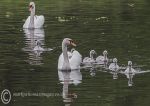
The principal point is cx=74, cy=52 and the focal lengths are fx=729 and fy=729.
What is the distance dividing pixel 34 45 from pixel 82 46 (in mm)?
2667

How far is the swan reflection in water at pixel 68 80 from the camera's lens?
23109 millimetres

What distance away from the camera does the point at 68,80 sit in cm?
2594

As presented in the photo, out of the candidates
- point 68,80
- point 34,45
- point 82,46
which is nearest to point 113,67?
point 68,80

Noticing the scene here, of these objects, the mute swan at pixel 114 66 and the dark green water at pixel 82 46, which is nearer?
the dark green water at pixel 82 46

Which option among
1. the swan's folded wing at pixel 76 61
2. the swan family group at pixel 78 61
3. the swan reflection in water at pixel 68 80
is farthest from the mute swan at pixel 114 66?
the swan's folded wing at pixel 76 61

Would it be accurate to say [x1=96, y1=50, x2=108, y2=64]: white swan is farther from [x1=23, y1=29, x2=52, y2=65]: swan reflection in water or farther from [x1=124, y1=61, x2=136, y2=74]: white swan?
[x1=23, y1=29, x2=52, y2=65]: swan reflection in water

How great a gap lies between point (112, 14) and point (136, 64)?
18.4m

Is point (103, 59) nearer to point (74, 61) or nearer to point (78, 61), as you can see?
point (78, 61)

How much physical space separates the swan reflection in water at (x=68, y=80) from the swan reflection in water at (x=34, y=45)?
5.72 feet

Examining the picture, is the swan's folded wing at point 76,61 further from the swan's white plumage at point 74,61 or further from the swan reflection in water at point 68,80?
the swan reflection in water at point 68,80

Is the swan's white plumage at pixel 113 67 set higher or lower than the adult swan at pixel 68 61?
lower

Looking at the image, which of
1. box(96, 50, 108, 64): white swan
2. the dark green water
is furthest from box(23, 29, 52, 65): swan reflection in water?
box(96, 50, 108, 64): white swan

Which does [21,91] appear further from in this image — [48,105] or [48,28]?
[48,28]

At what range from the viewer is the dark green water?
76.1 ft
